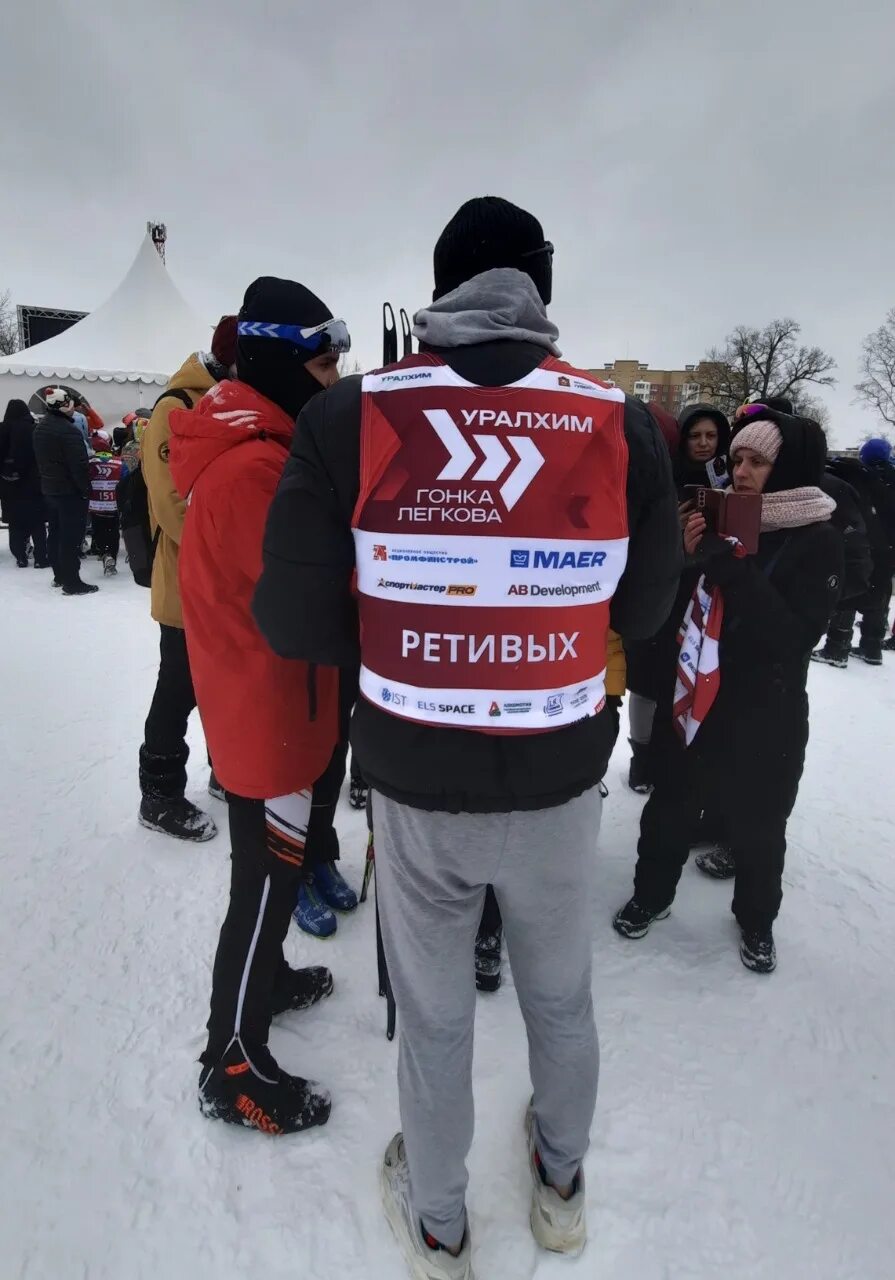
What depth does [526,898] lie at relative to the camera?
132 cm

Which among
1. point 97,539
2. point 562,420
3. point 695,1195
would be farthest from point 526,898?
point 97,539

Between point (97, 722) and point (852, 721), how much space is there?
16.8ft

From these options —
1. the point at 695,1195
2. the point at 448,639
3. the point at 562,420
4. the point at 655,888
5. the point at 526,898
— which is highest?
the point at 562,420

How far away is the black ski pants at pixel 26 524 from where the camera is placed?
8.09 metres

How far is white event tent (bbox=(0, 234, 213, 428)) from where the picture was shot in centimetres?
1224

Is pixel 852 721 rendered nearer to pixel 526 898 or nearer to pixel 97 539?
pixel 526 898

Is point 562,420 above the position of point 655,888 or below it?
above

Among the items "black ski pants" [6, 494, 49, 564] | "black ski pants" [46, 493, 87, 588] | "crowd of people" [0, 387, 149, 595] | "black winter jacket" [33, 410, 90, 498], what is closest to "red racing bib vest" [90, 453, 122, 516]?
"crowd of people" [0, 387, 149, 595]

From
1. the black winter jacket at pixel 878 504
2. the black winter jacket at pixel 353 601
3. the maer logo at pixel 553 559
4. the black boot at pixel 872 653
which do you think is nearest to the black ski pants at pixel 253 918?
the black winter jacket at pixel 353 601

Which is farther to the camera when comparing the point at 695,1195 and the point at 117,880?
the point at 117,880

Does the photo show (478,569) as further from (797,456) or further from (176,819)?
(176,819)

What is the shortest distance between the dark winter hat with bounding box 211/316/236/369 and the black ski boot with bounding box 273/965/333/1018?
2.09m

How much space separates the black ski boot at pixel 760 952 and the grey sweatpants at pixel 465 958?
1166 millimetres

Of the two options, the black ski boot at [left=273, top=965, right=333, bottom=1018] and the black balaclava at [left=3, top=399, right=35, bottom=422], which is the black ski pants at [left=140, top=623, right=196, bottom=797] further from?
the black balaclava at [left=3, top=399, right=35, bottom=422]
